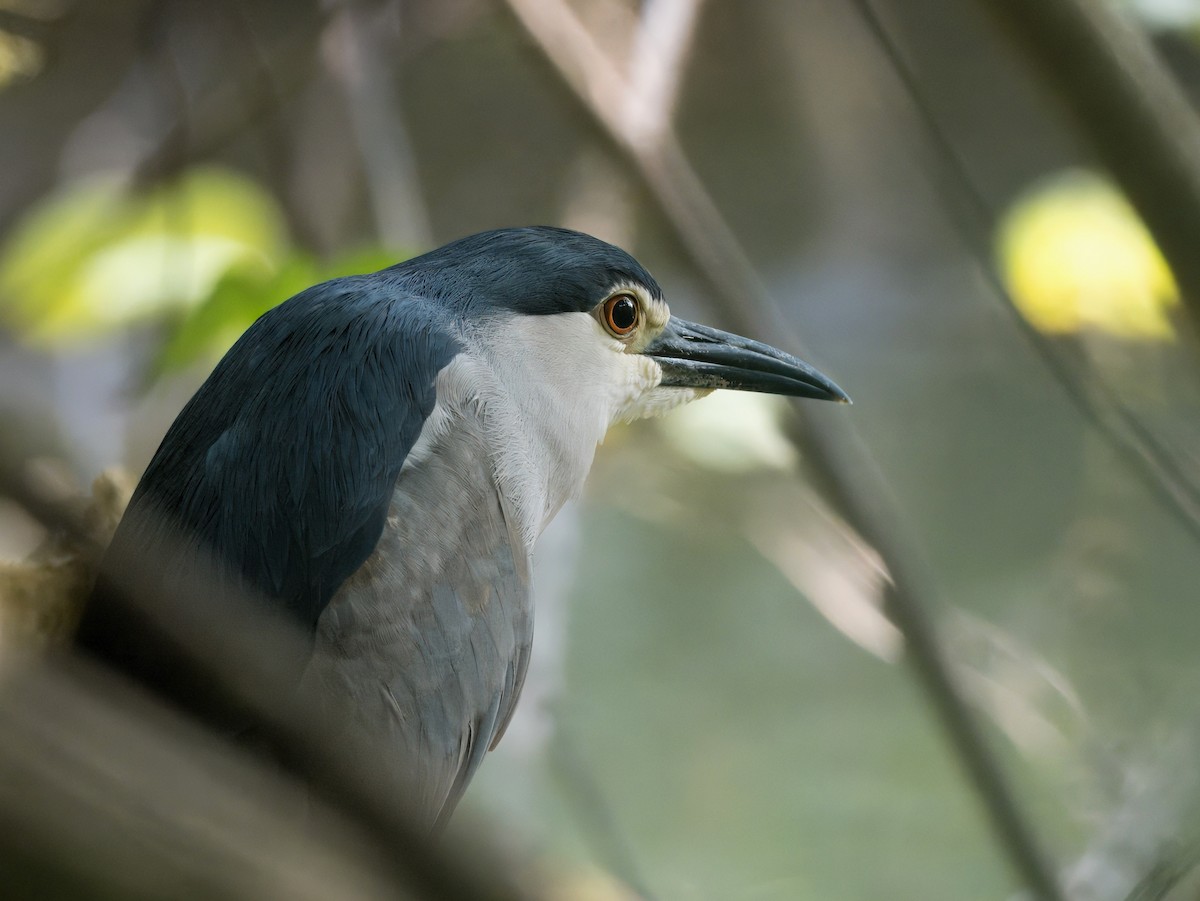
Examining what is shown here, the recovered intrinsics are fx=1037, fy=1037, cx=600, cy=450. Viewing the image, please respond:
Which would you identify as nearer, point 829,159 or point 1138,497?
point 1138,497

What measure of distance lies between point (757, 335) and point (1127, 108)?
109cm

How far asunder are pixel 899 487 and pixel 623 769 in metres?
2.25

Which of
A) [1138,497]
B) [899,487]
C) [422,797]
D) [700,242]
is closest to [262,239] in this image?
[700,242]

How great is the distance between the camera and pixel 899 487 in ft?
19.7

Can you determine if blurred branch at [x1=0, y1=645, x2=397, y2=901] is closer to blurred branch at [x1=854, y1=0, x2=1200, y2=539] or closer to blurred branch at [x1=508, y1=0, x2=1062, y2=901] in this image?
blurred branch at [x1=854, y1=0, x2=1200, y2=539]

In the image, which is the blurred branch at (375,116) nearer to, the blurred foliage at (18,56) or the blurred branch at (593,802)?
the blurred foliage at (18,56)

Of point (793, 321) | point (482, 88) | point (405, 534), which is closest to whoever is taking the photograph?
point (405, 534)

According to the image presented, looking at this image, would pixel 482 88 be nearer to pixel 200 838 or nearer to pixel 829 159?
pixel 829 159

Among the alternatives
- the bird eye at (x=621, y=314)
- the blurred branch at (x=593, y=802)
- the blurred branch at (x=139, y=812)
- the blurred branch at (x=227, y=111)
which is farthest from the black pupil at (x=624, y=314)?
the blurred branch at (x=139, y=812)

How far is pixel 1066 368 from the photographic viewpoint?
1.44m

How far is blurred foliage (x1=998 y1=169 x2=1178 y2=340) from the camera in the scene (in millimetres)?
1662

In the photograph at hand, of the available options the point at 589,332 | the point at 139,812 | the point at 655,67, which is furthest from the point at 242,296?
the point at 139,812

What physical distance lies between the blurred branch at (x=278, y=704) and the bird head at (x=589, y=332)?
3.65ft

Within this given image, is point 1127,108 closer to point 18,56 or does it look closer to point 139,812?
point 139,812
